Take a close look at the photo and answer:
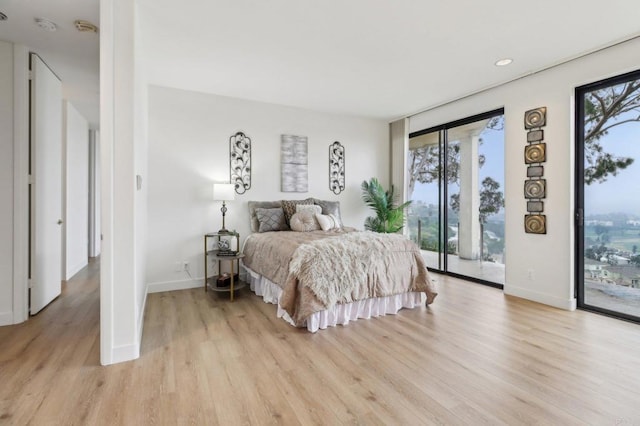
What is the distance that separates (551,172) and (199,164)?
429cm

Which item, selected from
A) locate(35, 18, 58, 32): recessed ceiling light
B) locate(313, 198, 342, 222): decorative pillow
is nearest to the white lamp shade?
locate(313, 198, 342, 222): decorative pillow

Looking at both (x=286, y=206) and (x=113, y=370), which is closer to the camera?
(x=113, y=370)

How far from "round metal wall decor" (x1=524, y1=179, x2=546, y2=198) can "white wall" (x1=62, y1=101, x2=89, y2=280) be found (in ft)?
20.0

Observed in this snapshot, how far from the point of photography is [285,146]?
4863mm

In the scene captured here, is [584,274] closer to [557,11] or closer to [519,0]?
[557,11]

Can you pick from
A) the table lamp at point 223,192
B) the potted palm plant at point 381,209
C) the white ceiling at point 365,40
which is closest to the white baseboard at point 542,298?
the potted palm plant at point 381,209

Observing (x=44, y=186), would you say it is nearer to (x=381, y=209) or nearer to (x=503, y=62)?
(x=381, y=209)

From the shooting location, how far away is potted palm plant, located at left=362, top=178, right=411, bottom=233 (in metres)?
5.34

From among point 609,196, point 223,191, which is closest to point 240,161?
point 223,191

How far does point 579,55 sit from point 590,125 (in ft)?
2.38

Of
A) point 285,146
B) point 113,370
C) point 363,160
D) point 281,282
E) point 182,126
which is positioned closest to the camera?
point 113,370

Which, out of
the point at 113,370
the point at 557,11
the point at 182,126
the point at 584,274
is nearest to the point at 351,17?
the point at 557,11

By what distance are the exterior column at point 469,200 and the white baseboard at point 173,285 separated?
3.80m

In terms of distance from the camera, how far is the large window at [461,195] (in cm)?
428
